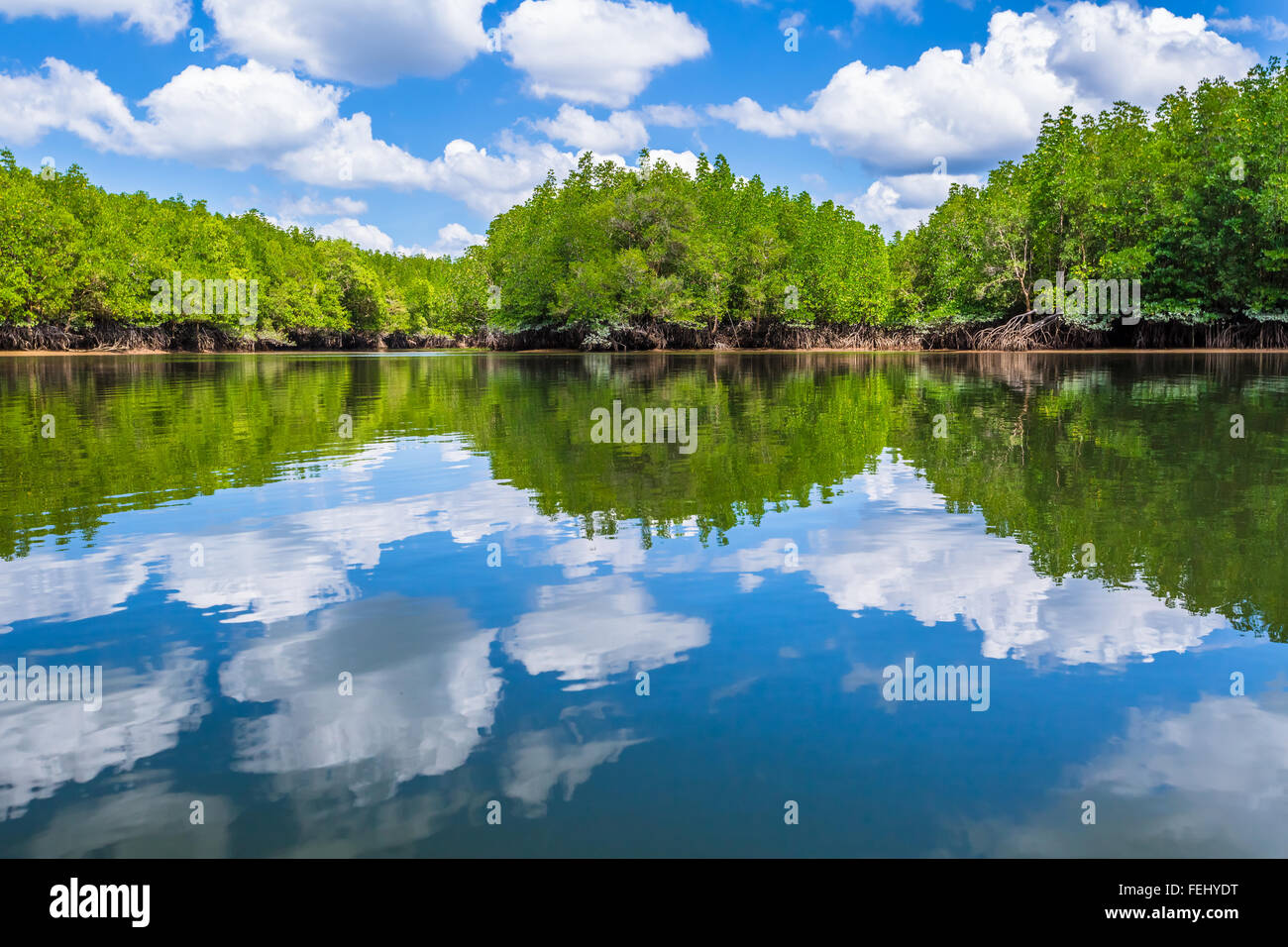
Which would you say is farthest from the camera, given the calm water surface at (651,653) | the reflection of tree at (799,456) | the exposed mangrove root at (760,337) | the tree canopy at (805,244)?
the exposed mangrove root at (760,337)

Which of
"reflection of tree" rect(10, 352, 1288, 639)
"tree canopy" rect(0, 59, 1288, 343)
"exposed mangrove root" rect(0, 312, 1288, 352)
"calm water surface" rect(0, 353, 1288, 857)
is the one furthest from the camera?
"exposed mangrove root" rect(0, 312, 1288, 352)

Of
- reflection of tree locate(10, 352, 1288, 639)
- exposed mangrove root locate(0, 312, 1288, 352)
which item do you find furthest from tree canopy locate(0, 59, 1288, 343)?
→ reflection of tree locate(10, 352, 1288, 639)

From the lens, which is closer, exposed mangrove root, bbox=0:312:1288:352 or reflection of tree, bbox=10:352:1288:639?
reflection of tree, bbox=10:352:1288:639

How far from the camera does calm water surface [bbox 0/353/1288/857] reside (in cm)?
402

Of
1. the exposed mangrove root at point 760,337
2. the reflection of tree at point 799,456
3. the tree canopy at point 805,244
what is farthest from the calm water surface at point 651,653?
the exposed mangrove root at point 760,337

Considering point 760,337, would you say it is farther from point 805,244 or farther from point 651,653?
point 651,653

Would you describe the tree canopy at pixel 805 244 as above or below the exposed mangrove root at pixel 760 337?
above

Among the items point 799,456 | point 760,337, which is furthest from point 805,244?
point 799,456

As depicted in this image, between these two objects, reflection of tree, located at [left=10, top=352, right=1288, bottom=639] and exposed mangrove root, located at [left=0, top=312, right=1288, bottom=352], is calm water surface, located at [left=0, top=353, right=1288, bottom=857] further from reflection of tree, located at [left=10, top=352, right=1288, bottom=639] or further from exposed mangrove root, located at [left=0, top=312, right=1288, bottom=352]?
exposed mangrove root, located at [left=0, top=312, right=1288, bottom=352]

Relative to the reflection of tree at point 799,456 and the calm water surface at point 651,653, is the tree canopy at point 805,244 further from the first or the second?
the calm water surface at point 651,653

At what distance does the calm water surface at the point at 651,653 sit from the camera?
4016 mm

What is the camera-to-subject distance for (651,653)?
19.4 ft
